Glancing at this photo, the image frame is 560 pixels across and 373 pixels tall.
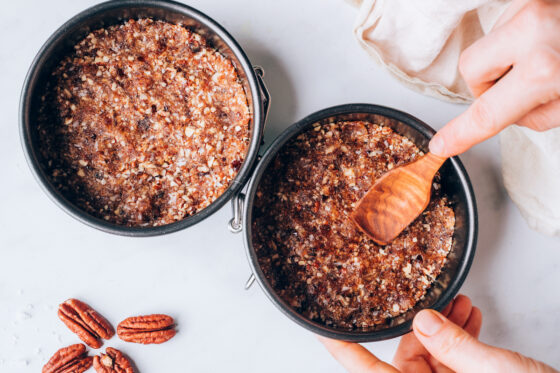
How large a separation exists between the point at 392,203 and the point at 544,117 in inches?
15.5

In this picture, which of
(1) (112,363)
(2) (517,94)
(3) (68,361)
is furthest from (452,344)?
(3) (68,361)

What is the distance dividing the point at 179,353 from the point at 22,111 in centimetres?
81

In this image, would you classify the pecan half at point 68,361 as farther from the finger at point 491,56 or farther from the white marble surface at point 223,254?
the finger at point 491,56

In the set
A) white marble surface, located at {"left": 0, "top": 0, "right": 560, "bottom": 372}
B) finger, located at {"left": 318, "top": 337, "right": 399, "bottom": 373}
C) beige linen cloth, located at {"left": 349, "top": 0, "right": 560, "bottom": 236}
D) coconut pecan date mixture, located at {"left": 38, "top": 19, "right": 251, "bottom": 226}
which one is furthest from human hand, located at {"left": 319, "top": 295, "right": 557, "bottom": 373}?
coconut pecan date mixture, located at {"left": 38, "top": 19, "right": 251, "bottom": 226}

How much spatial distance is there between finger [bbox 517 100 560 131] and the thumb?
0.47 m

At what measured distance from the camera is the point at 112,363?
51.4 inches

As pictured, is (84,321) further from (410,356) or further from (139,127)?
(410,356)

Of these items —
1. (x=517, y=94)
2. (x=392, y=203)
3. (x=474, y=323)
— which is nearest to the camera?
(x=517, y=94)

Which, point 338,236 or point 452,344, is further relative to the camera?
point 338,236

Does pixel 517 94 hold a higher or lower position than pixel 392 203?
higher

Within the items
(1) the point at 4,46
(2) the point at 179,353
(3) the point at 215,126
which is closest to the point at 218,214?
(3) the point at 215,126

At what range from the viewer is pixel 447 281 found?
3.68 ft

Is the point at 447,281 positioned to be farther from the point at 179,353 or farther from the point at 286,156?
the point at 179,353

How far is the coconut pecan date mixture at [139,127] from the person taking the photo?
1.15m
